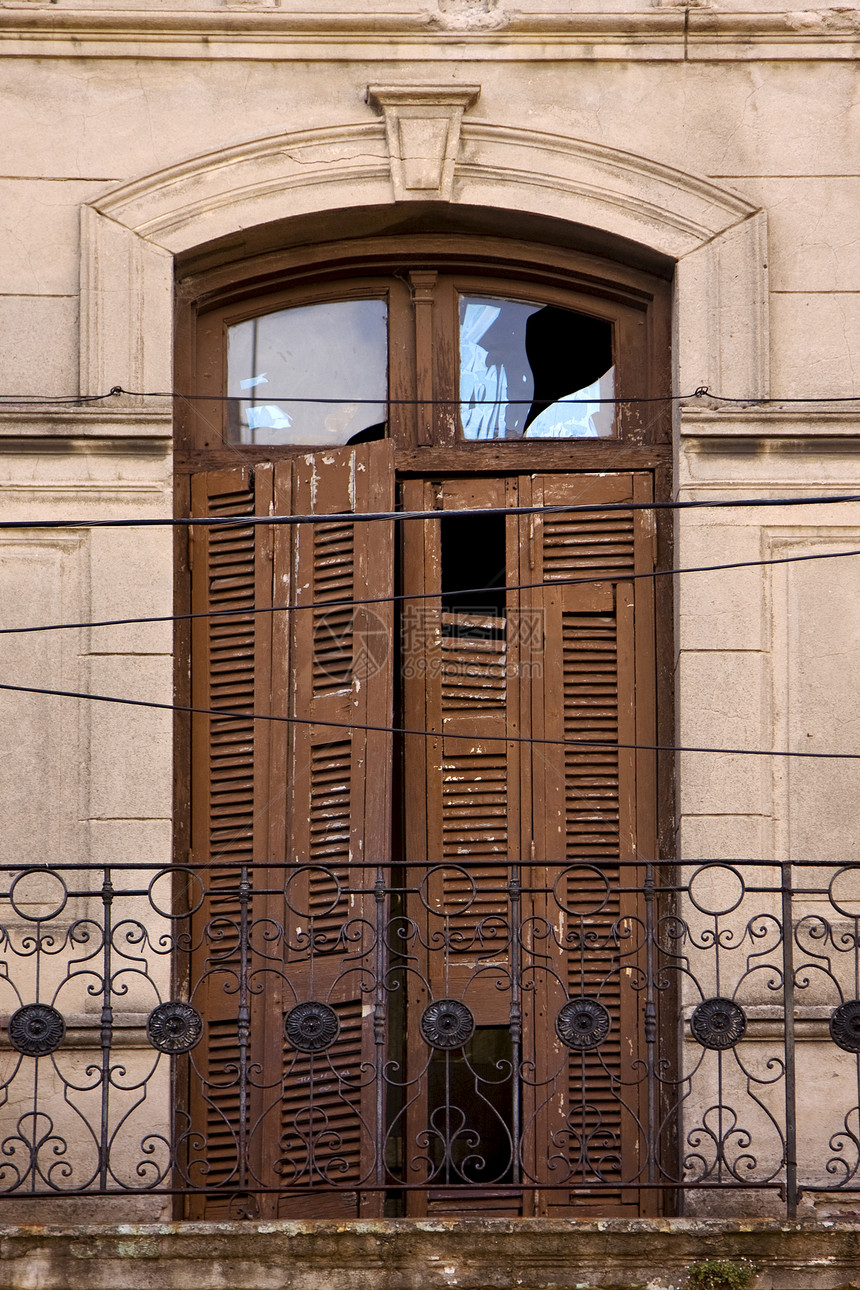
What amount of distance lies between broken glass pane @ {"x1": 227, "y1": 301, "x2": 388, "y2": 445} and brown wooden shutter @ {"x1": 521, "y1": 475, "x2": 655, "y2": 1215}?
889mm

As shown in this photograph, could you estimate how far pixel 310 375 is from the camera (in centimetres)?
748

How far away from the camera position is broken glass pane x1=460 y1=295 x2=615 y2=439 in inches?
291

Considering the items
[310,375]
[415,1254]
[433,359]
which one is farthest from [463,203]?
[415,1254]

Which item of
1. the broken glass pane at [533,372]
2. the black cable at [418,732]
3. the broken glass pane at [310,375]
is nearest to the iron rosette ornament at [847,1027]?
the black cable at [418,732]

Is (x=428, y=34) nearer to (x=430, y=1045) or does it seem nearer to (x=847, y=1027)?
(x=430, y=1045)

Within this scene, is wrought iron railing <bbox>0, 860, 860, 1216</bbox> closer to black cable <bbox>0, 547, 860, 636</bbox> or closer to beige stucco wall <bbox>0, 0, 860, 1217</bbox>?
beige stucco wall <bbox>0, 0, 860, 1217</bbox>

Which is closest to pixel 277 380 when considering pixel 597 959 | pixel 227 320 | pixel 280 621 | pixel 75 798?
pixel 227 320

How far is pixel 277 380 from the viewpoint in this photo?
7.48 metres

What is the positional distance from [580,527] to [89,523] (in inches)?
83.1

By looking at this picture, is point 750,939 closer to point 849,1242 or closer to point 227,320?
point 849,1242

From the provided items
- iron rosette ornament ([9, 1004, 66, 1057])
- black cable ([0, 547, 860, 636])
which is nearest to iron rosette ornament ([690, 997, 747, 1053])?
black cable ([0, 547, 860, 636])

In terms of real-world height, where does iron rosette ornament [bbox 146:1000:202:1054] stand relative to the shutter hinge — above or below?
below

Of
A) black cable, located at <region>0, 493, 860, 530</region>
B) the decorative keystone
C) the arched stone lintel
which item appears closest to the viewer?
black cable, located at <region>0, 493, 860, 530</region>

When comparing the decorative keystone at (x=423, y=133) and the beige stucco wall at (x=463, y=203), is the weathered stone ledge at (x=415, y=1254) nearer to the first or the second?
the beige stucco wall at (x=463, y=203)
